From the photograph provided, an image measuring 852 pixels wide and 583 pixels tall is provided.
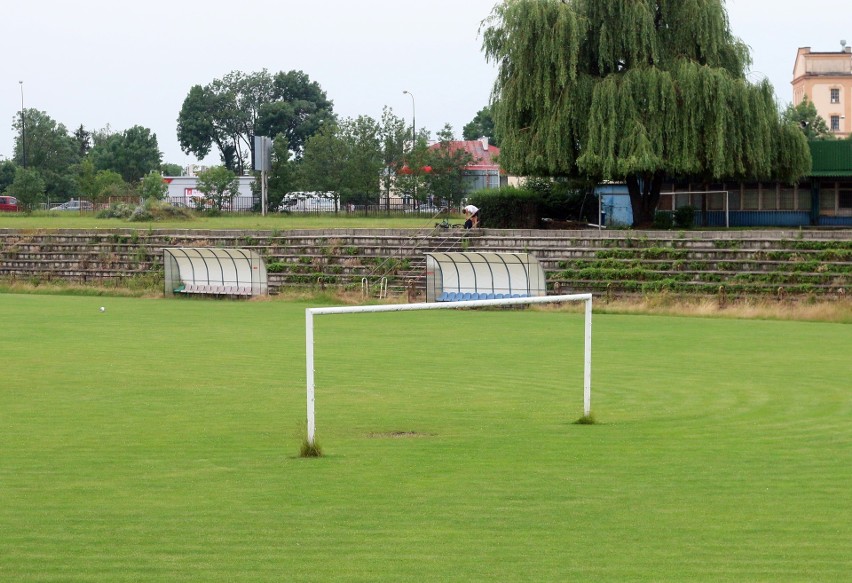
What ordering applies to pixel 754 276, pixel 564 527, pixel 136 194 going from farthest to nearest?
pixel 136 194 → pixel 754 276 → pixel 564 527

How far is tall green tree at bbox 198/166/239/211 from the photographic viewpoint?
8668 cm

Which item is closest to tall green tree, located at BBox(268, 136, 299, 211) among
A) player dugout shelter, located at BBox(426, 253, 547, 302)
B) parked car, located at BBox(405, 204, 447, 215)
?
parked car, located at BBox(405, 204, 447, 215)

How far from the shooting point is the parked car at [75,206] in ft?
300

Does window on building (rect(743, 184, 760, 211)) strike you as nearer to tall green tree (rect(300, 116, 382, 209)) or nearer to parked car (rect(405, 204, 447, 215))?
parked car (rect(405, 204, 447, 215))

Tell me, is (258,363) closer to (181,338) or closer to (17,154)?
(181,338)

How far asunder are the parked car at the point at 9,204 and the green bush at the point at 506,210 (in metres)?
49.8

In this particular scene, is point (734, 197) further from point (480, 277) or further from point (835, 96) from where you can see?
point (835, 96)

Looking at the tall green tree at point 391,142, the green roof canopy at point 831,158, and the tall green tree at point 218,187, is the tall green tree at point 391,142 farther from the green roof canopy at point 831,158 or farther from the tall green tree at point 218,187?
the green roof canopy at point 831,158

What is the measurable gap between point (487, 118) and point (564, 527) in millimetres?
152149

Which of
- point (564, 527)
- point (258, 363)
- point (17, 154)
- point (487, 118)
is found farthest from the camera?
point (487, 118)

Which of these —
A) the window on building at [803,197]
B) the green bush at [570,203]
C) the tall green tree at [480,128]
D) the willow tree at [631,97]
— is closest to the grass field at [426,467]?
the willow tree at [631,97]

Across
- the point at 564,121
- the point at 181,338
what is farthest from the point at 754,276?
the point at 181,338

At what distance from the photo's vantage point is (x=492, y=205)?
174 ft

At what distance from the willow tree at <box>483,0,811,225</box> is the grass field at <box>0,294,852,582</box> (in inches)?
942
